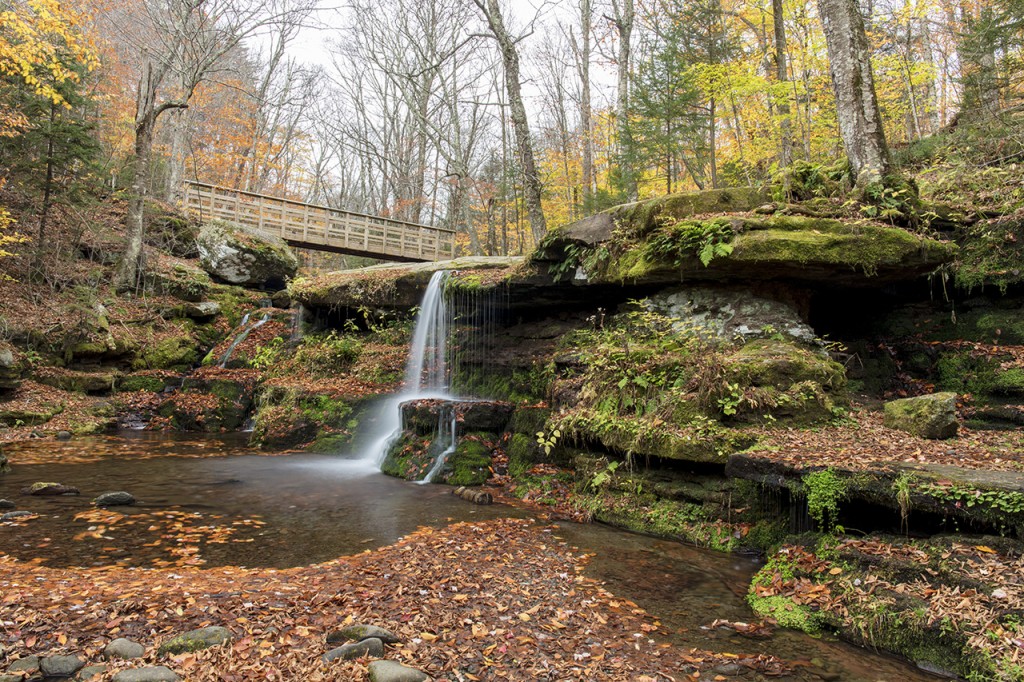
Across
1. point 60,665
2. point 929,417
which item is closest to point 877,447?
point 929,417

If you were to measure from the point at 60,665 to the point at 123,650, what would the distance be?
0.28m

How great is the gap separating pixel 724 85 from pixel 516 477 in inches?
495

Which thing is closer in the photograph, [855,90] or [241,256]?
[855,90]

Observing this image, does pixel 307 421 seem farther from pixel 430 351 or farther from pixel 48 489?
pixel 48 489

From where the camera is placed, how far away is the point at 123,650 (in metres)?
3.01

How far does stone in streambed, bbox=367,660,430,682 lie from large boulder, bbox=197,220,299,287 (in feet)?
58.9

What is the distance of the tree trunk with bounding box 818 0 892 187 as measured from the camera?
782 centimetres

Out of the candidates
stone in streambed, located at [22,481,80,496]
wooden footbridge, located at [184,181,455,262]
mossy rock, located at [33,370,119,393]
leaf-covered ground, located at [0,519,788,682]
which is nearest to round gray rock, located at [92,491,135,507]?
stone in streambed, located at [22,481,80,496]

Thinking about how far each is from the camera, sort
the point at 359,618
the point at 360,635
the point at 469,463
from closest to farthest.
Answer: the point at 360,635, the point at 359,618, the point at 469,463

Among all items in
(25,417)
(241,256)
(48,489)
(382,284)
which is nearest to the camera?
(48,489)

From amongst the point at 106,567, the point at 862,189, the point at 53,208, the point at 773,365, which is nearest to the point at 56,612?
the point at 106,567

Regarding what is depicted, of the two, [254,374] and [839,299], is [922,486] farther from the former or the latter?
[254,374]

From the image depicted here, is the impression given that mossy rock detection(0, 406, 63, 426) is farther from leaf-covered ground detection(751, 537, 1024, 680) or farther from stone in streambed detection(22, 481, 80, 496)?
leaf-covered ground detection(751, 537, 1024, 680)

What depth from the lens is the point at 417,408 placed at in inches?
370
